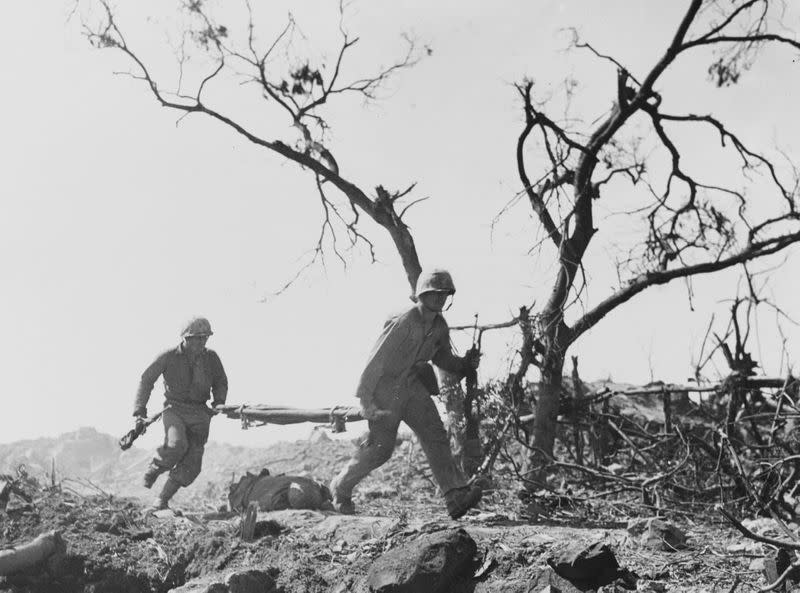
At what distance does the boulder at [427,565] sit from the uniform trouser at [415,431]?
1.83 meters

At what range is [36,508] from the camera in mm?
8984

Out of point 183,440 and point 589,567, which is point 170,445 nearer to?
point 183,440

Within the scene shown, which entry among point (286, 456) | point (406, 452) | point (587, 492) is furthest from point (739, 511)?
point (286, 456)

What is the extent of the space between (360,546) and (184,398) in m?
3.45

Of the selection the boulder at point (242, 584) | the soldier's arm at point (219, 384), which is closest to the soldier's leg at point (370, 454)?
the boulder at point (242, 584)

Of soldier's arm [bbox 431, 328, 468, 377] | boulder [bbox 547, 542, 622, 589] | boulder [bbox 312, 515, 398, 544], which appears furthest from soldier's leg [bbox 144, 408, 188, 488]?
boulder [bbox 547, 542, 622, 589]

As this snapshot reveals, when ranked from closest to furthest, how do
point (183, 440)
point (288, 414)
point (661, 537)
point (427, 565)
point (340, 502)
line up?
1. point (427, 565)
2. point (661, 537)
3. point (340, 502)
4. point (288, 414)
5. point (183, 440)

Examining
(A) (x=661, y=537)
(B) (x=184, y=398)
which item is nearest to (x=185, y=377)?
(B) (x=184, y=398)

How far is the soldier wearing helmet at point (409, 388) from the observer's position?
7.99 m

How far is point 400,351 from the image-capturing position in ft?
26.4

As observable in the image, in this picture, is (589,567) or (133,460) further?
(133,460)

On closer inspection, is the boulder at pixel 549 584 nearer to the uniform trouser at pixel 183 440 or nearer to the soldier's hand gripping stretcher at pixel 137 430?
the uniform trouser at pixel 183 440

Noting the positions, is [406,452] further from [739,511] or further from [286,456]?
[739,511]

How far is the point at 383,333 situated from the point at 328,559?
194 cm
